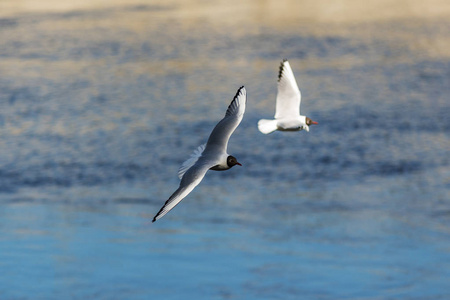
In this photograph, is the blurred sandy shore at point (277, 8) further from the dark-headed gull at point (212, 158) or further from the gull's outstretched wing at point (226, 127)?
the dark-headed gull at point (212, 158)

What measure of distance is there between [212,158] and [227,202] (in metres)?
19.5

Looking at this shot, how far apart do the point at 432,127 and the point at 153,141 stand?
10252 mm

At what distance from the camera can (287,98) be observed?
14.7 meters

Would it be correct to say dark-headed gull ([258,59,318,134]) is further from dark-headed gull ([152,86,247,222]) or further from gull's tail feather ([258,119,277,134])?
dark-headed gull ([152,86,247,222])

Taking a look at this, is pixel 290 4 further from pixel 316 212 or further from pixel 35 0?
pixel 316 212

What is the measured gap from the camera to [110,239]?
29969 mm

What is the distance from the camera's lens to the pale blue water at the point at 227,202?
2992 centimetres

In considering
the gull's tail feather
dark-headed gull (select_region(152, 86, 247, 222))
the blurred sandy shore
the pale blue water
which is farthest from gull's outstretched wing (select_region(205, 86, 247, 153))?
the blurred sandy shore

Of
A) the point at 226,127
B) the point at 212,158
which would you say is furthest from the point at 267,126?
the point at 212,158

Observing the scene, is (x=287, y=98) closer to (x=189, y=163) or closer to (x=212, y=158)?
(x=212, y=158)

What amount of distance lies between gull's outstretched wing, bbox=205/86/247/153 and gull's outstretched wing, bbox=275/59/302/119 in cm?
233

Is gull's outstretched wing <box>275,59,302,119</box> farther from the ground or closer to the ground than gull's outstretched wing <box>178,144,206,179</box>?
farther from the ground

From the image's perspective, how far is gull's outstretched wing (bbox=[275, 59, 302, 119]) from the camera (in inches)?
A: 572

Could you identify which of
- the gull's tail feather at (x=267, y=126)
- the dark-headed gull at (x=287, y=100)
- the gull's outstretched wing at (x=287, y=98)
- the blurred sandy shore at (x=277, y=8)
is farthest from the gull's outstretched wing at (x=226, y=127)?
the blurred sandy shore at (x=277, y=8)
